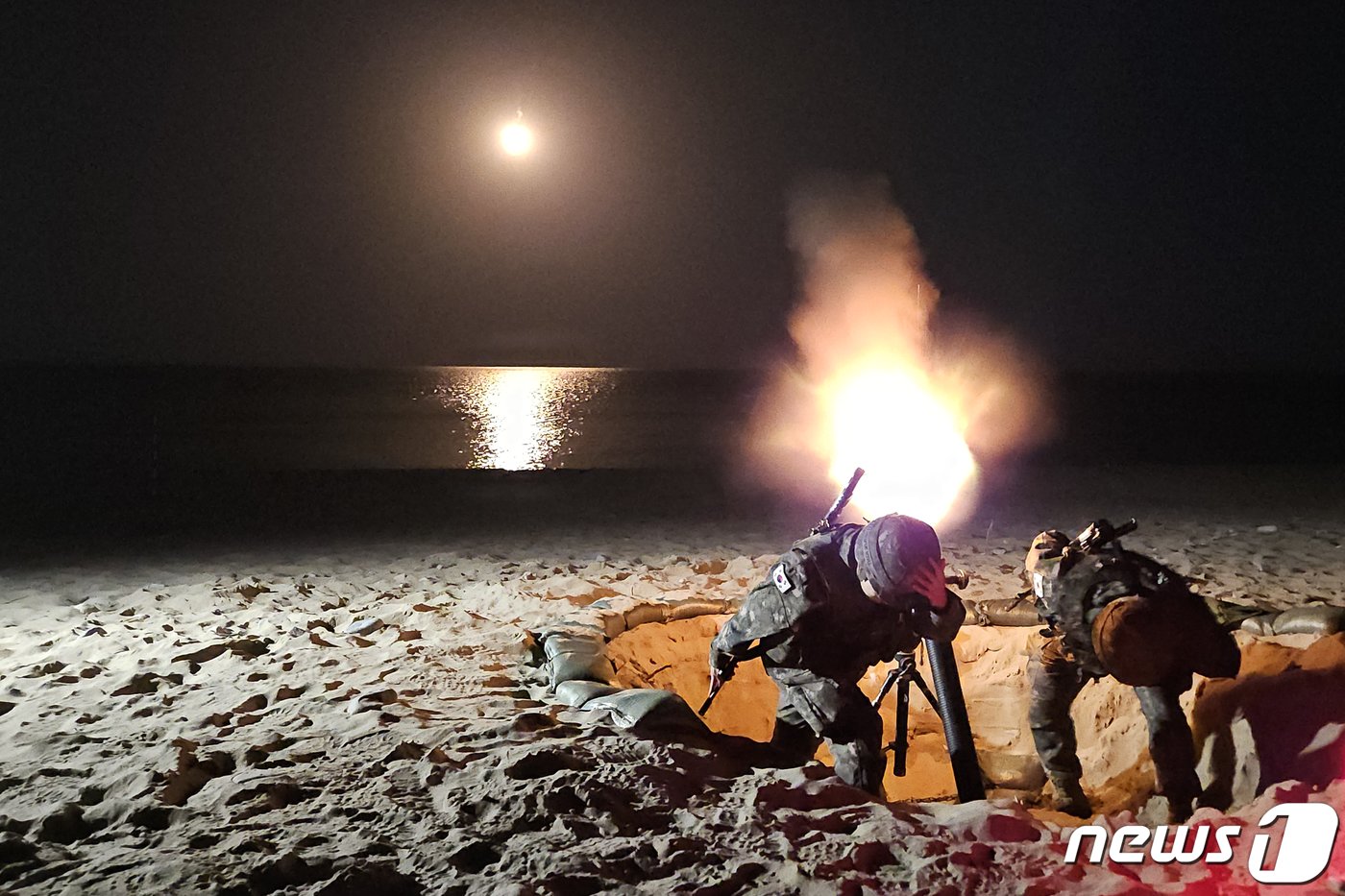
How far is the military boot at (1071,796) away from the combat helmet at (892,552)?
184 centimetres

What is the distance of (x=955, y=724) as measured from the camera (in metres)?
4.36

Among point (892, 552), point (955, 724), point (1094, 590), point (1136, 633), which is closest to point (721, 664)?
point (955, 724)

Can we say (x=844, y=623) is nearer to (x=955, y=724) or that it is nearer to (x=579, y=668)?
(x=955, y=724)

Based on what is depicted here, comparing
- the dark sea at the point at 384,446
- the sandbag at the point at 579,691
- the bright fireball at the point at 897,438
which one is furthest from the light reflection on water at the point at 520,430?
the sandbag at the point at 579,691

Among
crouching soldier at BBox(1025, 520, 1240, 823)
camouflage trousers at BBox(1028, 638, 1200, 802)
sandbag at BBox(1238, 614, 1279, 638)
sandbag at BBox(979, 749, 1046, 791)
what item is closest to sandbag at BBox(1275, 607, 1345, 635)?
sandbag at BBox(1238, 614, 1279, 638)

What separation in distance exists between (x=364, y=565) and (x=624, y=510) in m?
4.96

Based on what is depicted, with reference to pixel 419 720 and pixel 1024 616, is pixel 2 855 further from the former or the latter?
pixel 1024 616

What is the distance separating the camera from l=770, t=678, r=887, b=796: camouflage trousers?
13.8 feet

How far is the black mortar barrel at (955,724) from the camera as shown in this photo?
14.0ft

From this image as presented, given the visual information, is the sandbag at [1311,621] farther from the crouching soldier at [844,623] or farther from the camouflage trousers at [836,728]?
the camouflage trousers at [836,728]

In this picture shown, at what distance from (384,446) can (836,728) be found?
2917cm

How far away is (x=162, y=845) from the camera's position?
3293mm

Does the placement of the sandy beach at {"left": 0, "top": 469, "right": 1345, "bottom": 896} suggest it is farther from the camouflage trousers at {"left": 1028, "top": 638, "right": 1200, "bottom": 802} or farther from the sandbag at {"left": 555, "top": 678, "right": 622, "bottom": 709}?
the camouflage trousers at {"left": 1028, "top": 638, "right": 1200, "bottom": 802}

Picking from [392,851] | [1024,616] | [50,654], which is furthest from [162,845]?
[1024,616]
